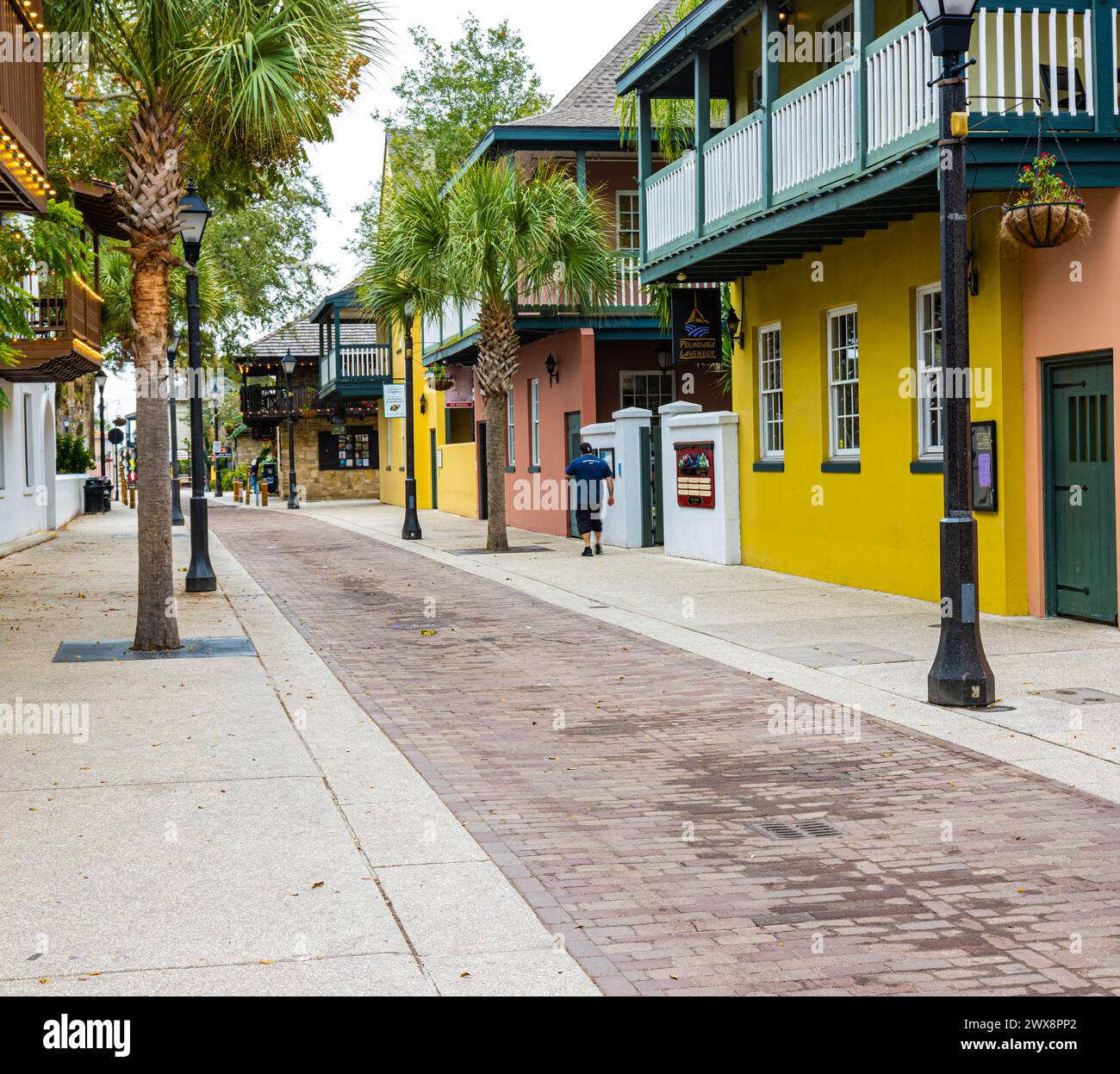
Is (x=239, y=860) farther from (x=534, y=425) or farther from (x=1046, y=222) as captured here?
(x=534, y=425)

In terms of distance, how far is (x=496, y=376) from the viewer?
22.3 meters

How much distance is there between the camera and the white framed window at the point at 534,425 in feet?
92.9

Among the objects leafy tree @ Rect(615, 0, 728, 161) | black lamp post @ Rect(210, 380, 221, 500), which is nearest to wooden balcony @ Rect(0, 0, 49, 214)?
leafy tree @ Rect(615, 0, 728, 161)

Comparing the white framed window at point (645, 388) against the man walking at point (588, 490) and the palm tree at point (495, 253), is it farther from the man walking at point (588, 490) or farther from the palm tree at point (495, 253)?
the man walking at point (588, 490)

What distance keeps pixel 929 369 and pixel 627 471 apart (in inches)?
350

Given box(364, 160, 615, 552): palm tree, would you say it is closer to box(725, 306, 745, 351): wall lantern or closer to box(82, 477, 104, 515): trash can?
box(725, 306, 745, 351): wall lantern

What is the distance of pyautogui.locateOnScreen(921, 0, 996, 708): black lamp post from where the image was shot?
863 centimetres

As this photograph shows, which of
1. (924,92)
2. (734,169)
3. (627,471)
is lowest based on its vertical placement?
(627,471)

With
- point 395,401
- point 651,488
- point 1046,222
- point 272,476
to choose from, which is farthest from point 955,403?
point 272,476

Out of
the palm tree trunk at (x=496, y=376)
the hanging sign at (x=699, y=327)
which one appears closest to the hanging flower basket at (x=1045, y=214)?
the hanging sign at (x=699, y=327)

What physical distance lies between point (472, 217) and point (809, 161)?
7.29 m

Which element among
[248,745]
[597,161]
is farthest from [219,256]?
[248,745]

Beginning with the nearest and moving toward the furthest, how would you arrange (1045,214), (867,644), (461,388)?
(1045,214)
(867,644)
(461,388)

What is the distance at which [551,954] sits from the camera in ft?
15.3
